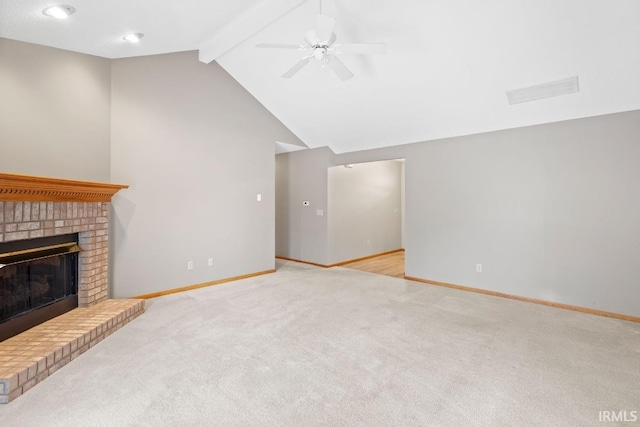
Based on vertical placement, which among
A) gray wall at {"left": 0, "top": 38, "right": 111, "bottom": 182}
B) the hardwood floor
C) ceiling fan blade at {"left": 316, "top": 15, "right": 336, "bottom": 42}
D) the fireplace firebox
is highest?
ceiling fan blade at {"left": 316, "top": 15, "right": 336, "bottom": 42}

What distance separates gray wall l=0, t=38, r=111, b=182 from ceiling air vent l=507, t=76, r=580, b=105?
4.85 meters

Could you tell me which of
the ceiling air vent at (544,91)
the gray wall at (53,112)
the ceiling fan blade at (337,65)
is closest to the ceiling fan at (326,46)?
the ceiling fan blade at (337,65)

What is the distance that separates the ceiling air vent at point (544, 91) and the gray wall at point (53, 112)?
4.85 m

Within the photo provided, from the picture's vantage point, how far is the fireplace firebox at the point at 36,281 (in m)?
2.57

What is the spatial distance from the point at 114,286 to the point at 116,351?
149 centimetres

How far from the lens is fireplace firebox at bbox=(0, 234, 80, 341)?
2.57m

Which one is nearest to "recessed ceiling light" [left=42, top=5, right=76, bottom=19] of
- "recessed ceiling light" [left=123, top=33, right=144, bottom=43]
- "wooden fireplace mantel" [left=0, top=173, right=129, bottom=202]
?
"recessed ceiling light" [left=123, top=33, right=144, bottom=43]

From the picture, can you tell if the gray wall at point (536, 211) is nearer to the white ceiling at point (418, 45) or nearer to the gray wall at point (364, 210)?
the white ceiling at point (418, 45)

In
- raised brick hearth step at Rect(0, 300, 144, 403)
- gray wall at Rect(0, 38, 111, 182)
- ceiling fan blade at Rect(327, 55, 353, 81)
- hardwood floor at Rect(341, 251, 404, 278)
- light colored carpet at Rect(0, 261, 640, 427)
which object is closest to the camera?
light colored carpet at Rect(0, 261, 640, 427)

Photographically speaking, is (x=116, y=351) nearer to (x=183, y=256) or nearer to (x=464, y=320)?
(x=183, y=256)

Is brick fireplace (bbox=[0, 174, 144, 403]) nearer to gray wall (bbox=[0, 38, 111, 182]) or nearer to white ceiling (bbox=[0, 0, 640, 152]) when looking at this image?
gray wall (bbox=[0, 38, 111, 182])

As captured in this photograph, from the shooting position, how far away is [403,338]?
9.69ft

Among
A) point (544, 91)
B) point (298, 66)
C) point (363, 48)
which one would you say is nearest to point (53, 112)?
point (298, 66)

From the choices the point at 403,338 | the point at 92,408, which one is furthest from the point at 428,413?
the point at 92,408
